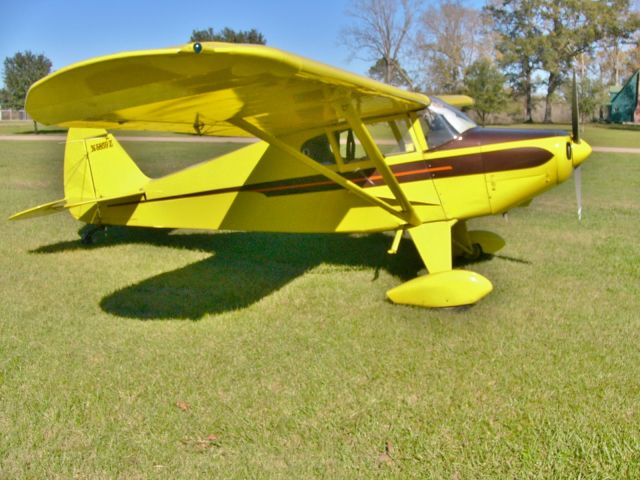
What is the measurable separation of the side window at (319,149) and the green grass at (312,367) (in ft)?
4.21

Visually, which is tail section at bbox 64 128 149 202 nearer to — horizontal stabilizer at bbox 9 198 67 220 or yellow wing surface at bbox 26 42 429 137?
horizontal stabilizer at bbox 9 198 67 220

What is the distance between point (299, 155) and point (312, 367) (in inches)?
79.9

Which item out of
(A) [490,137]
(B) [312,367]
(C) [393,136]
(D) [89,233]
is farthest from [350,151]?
(D) [89,233]

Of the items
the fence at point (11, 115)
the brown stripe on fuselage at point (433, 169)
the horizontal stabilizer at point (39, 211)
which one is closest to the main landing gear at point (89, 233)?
the horizontal stabilizer at point (39, 211)

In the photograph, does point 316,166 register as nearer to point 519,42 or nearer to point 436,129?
point 436,129

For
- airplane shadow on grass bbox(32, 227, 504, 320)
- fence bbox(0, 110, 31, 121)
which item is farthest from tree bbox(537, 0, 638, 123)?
fence bbox(0, 110, 31, 121)

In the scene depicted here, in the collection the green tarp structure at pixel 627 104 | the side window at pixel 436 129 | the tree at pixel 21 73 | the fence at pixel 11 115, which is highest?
the tree at pixel 21 73

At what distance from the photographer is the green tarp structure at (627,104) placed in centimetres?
4988

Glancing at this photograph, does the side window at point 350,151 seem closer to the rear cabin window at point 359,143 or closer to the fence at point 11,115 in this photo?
the rear cabin window at point 359,143

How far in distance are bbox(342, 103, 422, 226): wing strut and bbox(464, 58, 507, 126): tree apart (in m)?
33.9

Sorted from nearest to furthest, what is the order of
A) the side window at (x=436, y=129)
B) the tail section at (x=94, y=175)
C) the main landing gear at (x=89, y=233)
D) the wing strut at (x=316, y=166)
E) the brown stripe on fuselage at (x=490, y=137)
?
1. the wing strut at (x=316, y=166)
2. the brown stripe on fuselage at (x=490, y=137)
3. the side window at (x=436, y=129)
4. the tail section at (x=94, y=175)
5. the main landing gear at (x=89, y=233)

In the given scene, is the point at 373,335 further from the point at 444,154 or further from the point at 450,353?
the point at 444,154

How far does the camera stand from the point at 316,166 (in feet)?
16.8

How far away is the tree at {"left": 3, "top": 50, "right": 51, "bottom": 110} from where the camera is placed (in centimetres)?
6986
